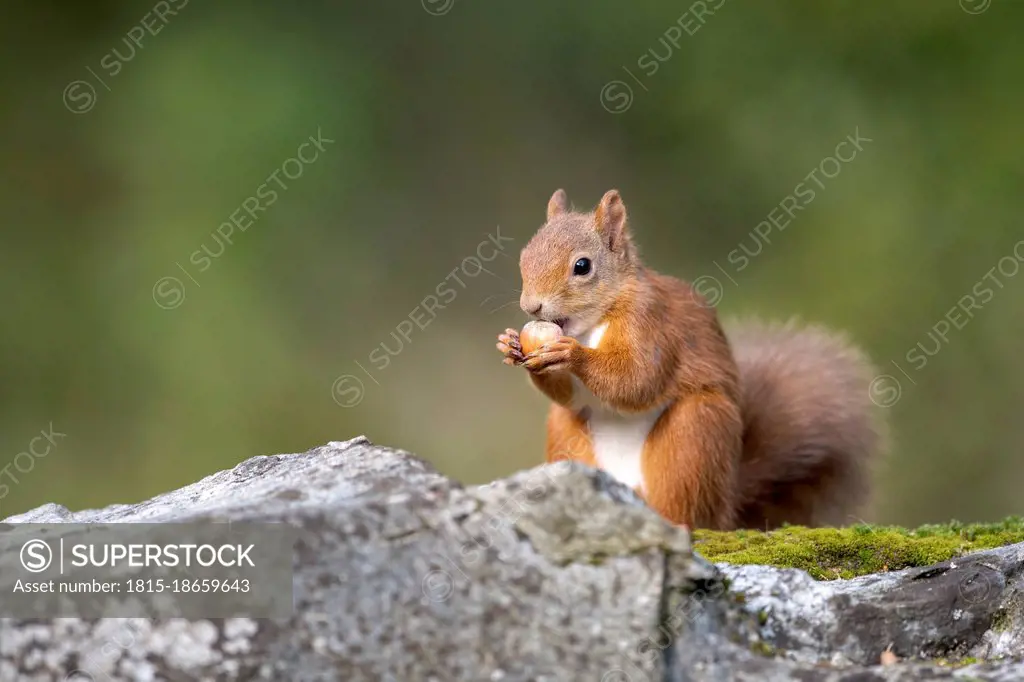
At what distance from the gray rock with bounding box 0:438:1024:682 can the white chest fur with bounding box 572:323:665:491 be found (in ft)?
5.28

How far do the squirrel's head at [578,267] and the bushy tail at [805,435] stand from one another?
1.03m

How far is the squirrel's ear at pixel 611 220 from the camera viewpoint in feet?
10.3

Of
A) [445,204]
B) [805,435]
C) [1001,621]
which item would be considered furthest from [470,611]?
[445,204]

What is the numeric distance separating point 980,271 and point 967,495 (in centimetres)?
115

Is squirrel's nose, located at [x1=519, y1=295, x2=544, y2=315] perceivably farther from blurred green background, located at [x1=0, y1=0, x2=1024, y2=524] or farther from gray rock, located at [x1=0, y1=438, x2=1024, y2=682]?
blurred green background, located at [x1=0, y1=0, x2=1024, y2=524]

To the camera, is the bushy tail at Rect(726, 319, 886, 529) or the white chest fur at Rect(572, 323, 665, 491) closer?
the white chest fur at Rect(572, 323, 665, 491)

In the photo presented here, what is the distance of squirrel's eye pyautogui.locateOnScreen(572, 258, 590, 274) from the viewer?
3.02 m

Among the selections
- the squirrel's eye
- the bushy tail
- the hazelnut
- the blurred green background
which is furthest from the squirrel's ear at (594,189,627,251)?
the blurred green background

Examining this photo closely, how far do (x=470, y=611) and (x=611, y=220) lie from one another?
6.21 feet

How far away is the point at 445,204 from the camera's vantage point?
6742 millimetres

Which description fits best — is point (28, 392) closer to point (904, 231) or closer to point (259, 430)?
point (259, 430)

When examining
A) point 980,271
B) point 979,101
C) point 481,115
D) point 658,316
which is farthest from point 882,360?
point 658,316

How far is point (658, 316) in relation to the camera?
315 centimetres

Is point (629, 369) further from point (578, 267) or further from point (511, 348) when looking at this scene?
point (511, 348)
